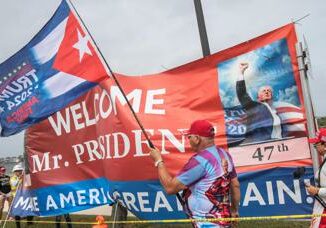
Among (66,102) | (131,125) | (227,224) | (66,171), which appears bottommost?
(227,224)

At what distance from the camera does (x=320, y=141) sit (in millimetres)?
4875

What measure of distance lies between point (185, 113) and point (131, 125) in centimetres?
83

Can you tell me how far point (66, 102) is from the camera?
6.61 m

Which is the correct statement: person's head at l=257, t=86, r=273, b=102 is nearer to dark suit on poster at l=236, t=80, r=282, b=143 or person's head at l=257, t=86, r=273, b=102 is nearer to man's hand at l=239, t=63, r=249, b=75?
dark suit on poster at l=236, t=80, r=282, b=143

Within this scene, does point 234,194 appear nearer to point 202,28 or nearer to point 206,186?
point 206,186

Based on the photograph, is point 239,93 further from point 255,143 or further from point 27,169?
point 27,169

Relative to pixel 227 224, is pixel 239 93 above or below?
above

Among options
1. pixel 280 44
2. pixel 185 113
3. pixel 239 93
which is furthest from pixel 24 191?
pixel 280 44

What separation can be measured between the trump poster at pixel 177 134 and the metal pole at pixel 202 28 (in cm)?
88

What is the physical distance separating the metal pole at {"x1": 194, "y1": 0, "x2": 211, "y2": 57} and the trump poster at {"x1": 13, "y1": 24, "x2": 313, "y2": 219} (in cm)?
88

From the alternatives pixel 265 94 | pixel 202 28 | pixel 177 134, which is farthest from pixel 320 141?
pixel 202 28

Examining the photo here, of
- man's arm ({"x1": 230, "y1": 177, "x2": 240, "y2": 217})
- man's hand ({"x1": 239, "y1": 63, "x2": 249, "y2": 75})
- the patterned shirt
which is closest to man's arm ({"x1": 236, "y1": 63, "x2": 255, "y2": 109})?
man's hand ({"x1": 239, "y1": 63, "x2": 249, "y2": 75})

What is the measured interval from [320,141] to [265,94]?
966 mm

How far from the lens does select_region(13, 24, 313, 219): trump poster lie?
5.45 metres
